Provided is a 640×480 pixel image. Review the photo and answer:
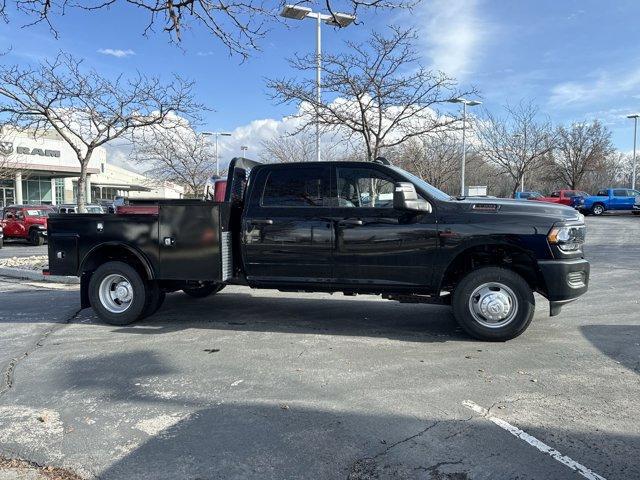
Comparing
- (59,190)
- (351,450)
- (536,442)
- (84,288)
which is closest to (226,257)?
(84,288)

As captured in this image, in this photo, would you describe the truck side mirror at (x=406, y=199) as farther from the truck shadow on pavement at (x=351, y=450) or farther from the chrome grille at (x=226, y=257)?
the truck shadow on pavement at (x=351, y=450)

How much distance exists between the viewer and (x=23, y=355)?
537 cm

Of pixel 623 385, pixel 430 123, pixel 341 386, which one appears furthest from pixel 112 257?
pixel 430 123

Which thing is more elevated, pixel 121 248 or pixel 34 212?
pixel 34 212

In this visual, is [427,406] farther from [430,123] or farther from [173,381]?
[430,123]

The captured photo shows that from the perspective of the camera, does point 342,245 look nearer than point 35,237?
Yes

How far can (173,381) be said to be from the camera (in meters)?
4.54

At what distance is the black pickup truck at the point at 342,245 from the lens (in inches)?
219

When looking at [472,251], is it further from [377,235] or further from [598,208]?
[598,208]

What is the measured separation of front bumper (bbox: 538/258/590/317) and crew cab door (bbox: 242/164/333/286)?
236 centimetres

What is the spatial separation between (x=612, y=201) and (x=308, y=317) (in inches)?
1335

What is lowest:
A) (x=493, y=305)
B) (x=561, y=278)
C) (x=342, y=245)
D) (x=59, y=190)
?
(x=493, y=305)

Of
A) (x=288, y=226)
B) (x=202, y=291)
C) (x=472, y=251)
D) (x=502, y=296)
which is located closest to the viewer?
(x=502, y=296)

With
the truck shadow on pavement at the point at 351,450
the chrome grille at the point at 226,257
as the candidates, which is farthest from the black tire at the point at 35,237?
the truck shadow on pavement at the point at 351,450
